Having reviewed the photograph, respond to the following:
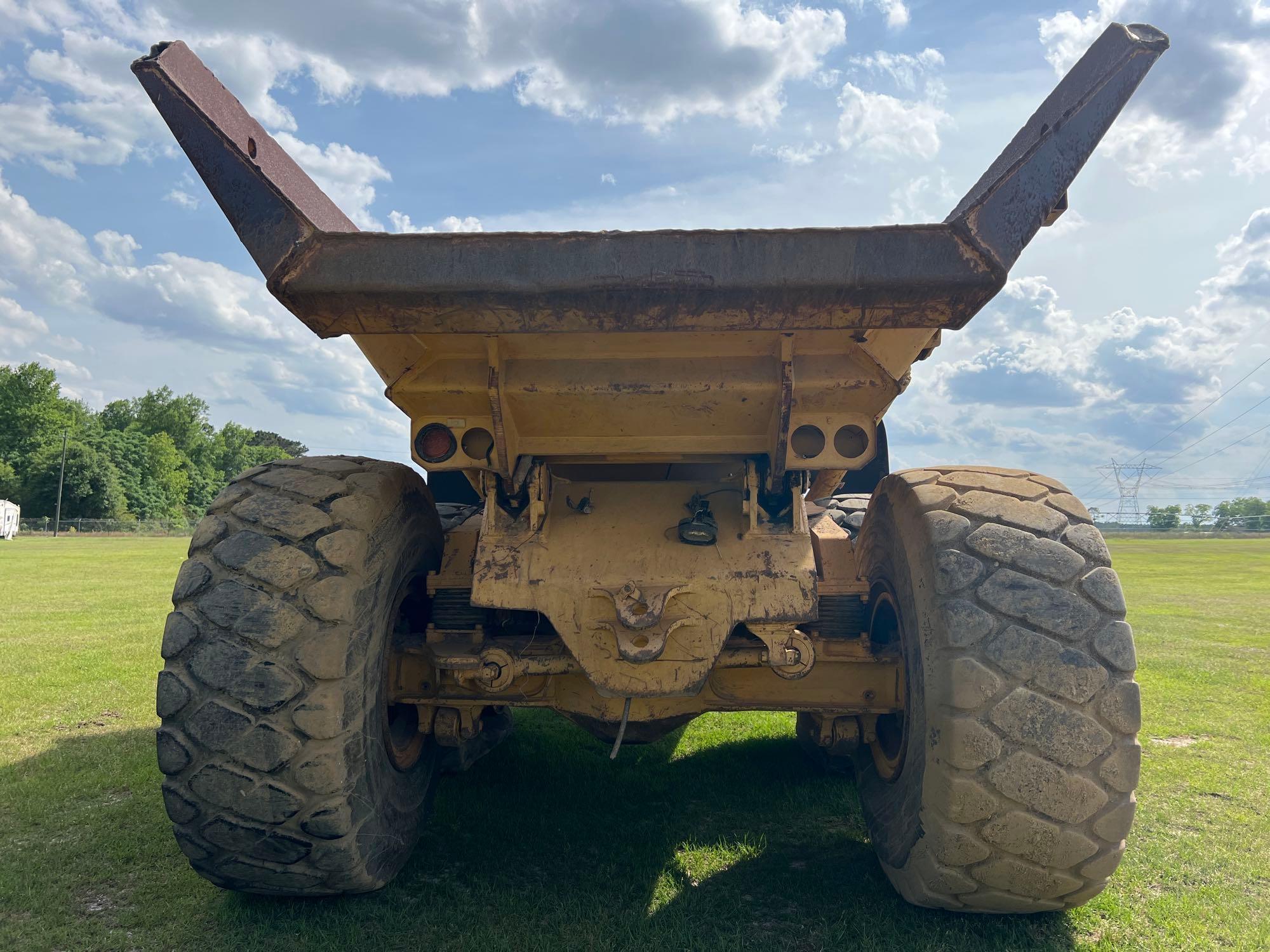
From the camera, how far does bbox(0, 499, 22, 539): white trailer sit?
156 ft

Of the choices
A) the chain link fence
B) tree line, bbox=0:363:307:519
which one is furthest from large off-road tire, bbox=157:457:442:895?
tree line, bbox=0:363:307:519

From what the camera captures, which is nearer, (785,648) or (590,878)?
(785,648)

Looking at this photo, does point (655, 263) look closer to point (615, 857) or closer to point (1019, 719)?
point (1019, 719)

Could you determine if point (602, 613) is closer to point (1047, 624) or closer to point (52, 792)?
point (1047, 624)

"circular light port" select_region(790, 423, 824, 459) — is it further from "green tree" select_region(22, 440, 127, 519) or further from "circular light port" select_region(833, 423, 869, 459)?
"green tree" select_region(22, 440, 127, 519)

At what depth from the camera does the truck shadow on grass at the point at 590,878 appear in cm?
287

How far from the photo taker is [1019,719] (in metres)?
2.59

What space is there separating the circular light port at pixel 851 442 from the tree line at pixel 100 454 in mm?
69967

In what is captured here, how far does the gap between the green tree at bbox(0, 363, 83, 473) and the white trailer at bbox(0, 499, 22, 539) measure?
19.6 meters

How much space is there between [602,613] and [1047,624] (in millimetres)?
1436

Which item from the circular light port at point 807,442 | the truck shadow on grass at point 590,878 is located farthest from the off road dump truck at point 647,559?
the truck shadow on grass at point 590,878

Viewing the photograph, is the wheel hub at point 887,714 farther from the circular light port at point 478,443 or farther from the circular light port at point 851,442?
the circular light port at point 478,443

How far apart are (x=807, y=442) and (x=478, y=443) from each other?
1227 mm

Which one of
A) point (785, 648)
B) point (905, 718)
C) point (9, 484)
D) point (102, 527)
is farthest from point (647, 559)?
point (9, 484)
